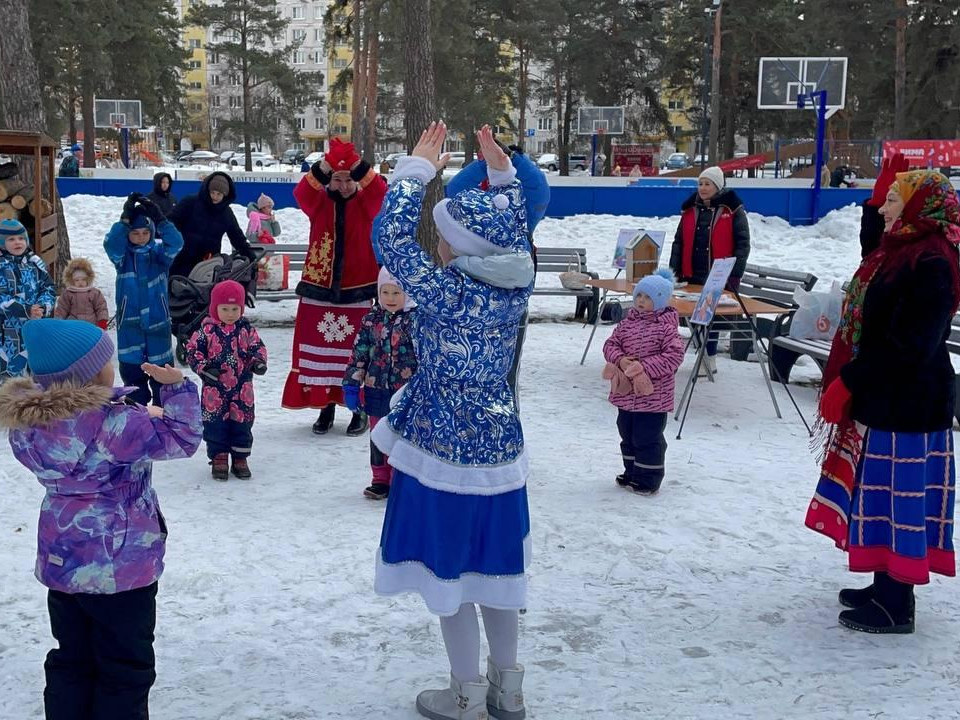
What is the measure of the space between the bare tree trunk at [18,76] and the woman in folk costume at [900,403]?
8961 millimetres

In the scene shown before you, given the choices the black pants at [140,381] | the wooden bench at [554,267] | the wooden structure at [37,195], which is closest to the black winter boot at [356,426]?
the black pants at [140,381]

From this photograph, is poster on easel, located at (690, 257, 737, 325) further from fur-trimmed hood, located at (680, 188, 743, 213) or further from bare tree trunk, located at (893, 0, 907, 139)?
bare tree trunk, located at (893, 0, 907, 139)

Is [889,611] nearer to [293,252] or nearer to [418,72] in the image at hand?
[418,72]

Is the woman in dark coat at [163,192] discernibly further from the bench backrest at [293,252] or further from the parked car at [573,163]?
the parked car at [573,163]

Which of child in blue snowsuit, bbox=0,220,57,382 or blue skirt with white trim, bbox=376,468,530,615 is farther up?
child in blue snowsuit, bbox=0,220,57,382

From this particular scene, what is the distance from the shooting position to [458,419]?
10.6 ft

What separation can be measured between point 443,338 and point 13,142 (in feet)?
21.6

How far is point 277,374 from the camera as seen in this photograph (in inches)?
356

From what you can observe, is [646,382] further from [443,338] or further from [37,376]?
[37,376]

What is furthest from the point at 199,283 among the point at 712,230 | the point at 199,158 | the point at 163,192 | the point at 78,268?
the point at 199,158

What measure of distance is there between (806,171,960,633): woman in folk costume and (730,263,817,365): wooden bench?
5358 millimetres

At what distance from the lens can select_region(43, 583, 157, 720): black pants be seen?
2.97 m

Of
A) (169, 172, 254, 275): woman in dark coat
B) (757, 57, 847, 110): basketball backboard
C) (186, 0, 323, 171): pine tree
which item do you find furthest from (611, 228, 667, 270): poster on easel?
(186, 0, 323, 171): pine tree

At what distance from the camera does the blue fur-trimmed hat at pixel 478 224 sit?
3.19 meters
